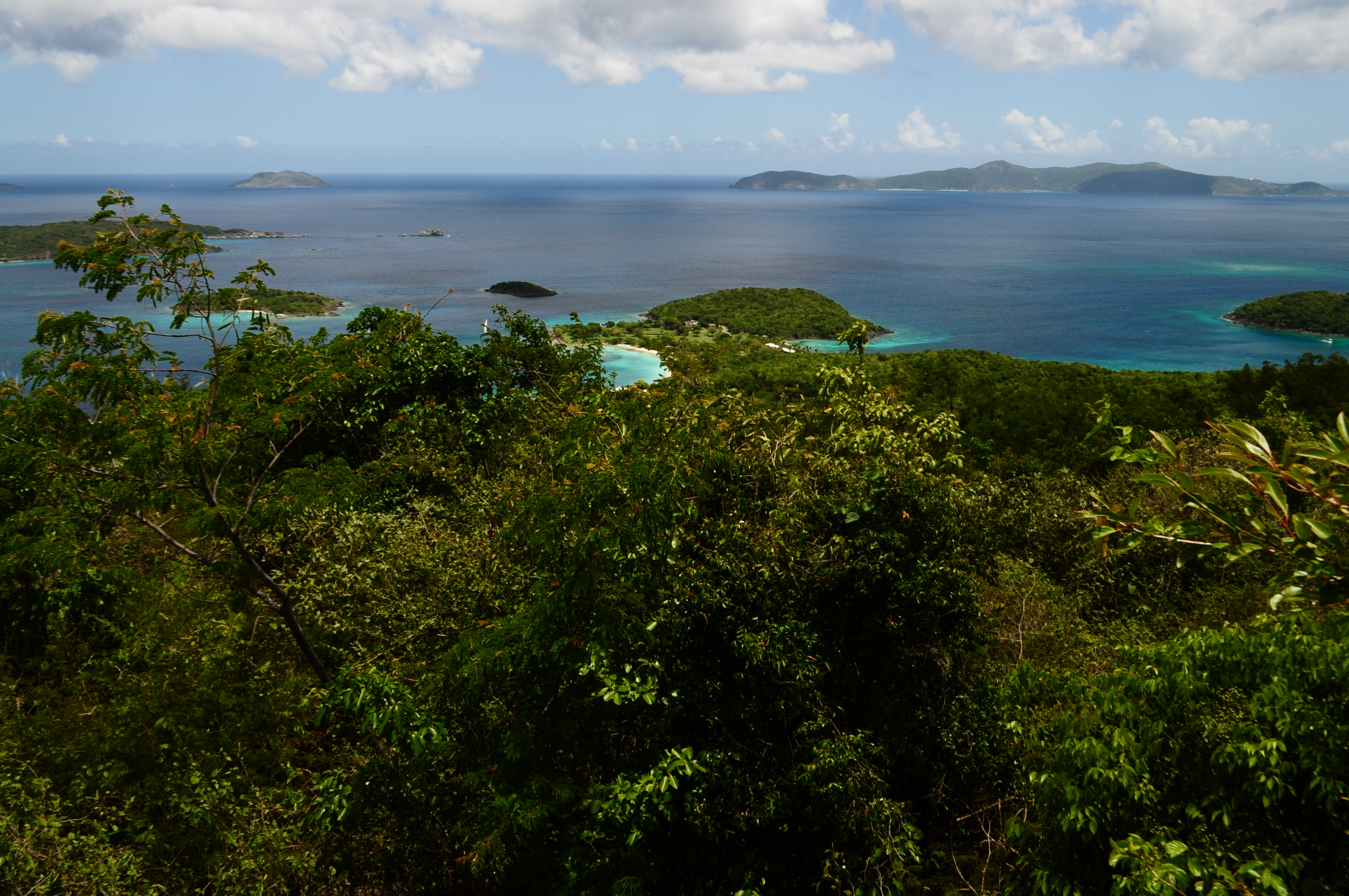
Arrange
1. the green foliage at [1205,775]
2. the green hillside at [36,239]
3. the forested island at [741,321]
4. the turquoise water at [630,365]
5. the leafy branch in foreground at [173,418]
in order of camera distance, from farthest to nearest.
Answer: the green hillside at [36,239]
the forested island at [741,321]
the turquoise water at [630,365]
the leafy branch in foreground at [173,418]
the green foliage at [1205,775]

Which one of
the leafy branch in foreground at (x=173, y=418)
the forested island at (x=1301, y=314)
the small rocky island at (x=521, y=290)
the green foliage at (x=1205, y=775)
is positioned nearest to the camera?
the green foliage at (x=1205, y=775)

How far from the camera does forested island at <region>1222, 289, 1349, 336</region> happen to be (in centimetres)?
6488

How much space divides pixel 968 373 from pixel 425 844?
38.2 meters

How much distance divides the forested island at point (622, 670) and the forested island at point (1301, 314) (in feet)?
256

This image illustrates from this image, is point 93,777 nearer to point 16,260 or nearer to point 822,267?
point 822,267

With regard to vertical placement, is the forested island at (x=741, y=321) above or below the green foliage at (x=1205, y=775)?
above

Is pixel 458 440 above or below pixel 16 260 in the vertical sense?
below

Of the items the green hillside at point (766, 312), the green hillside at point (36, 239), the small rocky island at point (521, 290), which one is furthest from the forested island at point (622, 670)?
the green hillside at point (36, 239)

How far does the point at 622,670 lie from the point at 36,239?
117572mm

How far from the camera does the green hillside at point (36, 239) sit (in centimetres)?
8531

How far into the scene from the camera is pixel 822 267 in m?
101

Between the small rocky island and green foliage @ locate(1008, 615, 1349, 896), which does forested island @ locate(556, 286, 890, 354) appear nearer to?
the small rocky island

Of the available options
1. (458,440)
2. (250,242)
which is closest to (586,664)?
(458,440)

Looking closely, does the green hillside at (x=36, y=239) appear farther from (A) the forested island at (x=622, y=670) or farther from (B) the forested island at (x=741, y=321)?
(A) the forested island at (x=622, y=670)
